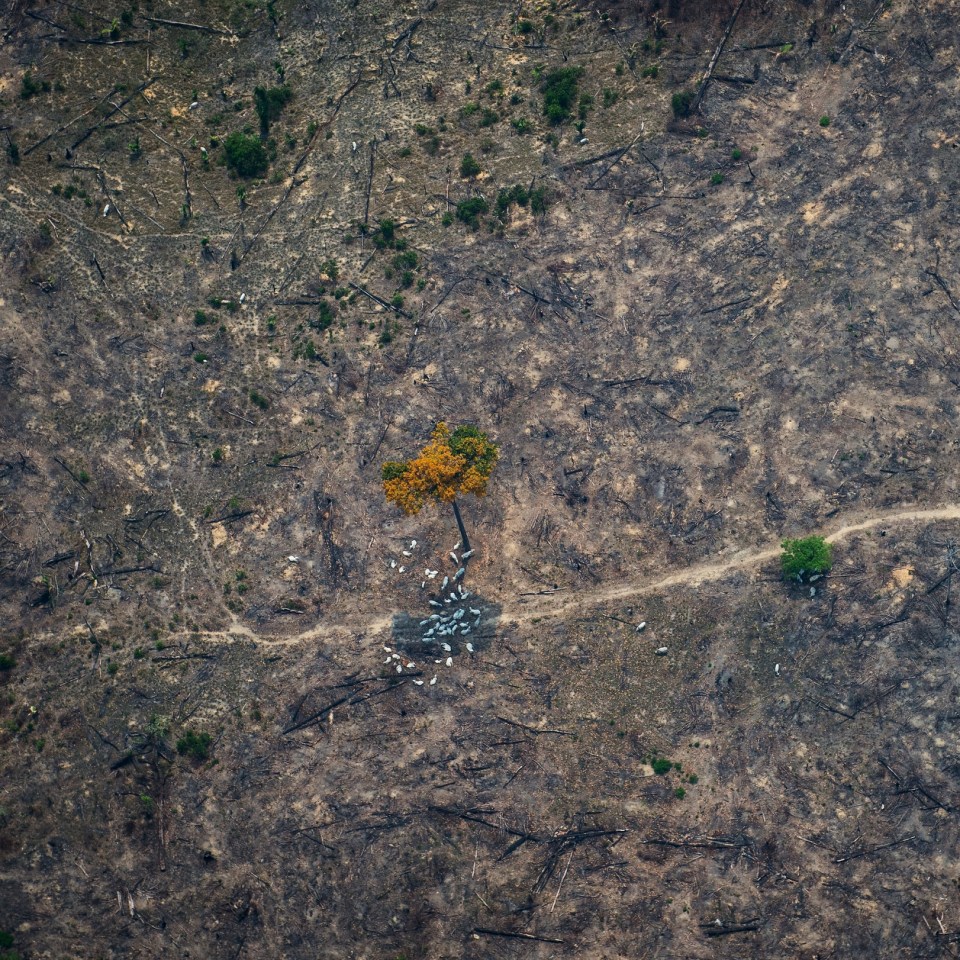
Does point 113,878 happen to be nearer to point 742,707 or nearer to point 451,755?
point 451,755

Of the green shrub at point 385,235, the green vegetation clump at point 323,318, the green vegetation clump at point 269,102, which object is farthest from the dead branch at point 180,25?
the green vegetation clump at point 323,318

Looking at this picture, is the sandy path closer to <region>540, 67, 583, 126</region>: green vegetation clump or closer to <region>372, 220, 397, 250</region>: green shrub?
<region>372, 220, 397, 250</region>: green shrub

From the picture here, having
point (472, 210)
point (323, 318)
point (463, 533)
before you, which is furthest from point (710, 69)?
point (463, 533)

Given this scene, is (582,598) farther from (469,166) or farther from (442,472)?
(469,166)

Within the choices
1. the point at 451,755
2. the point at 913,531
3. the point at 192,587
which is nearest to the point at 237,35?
the point at 192,587

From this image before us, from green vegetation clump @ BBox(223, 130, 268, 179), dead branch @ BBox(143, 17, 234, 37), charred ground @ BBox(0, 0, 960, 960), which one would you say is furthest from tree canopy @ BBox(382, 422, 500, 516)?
dead branch @ BBox(143, 17, 234, 37)

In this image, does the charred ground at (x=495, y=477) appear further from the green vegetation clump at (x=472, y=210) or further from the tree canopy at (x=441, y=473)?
the tree canopy at (x=441, y=473)
